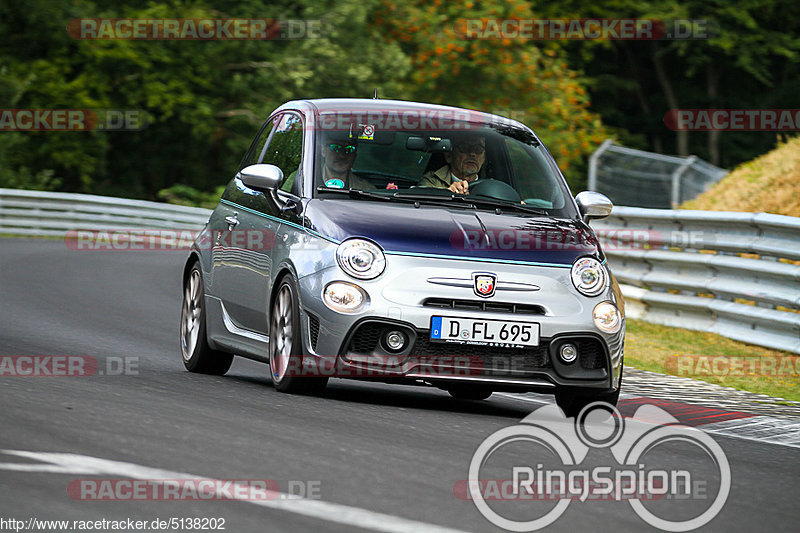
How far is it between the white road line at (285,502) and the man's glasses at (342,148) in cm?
373

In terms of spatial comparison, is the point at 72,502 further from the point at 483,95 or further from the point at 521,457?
the point at 483,95

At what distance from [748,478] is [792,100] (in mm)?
46161

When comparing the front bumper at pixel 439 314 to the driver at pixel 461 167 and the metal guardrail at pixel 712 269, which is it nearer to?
the driver at pixel 461 167

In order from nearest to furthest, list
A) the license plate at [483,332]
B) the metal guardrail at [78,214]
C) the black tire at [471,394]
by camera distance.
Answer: the license plate at [483,332], the black tire at [471,394], the metal guardrail at [78,214]

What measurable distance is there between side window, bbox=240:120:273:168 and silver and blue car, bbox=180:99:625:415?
571 mm

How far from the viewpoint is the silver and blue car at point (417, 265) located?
822cm

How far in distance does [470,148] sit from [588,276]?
1520mm

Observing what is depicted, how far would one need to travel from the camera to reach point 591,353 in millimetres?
8562

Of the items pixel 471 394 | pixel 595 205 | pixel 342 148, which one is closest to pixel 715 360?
pixel 471 394

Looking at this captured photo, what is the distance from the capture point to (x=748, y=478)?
6793 millimetres

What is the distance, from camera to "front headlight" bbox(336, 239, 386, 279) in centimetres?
823

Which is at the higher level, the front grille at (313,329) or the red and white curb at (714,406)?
the front grille at (313,329)

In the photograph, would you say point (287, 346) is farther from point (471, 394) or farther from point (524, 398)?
point (524, 398)

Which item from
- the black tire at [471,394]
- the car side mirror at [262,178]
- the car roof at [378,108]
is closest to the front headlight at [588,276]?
the black tire at [471,394]
